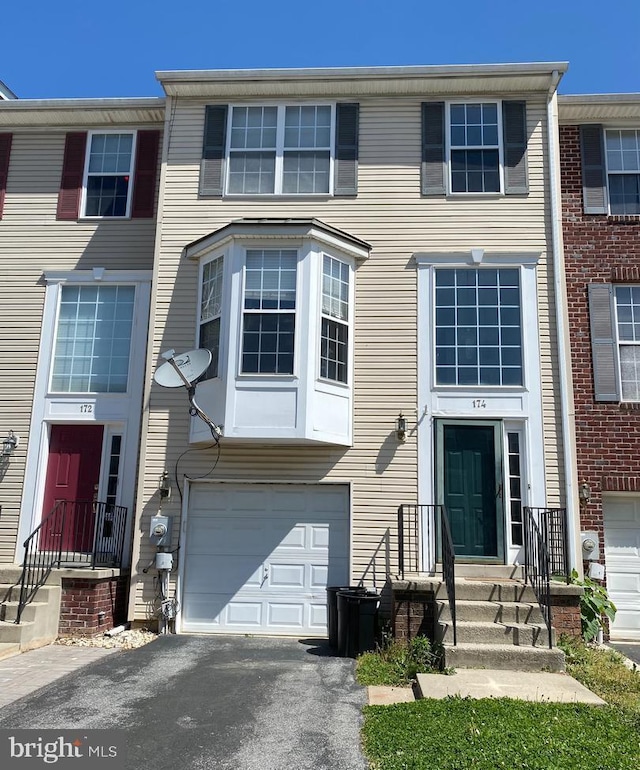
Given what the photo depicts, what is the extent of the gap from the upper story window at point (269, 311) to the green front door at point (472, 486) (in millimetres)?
2474

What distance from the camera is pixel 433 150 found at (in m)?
10.4

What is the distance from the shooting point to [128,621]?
916 cm

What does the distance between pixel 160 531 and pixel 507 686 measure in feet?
16.5

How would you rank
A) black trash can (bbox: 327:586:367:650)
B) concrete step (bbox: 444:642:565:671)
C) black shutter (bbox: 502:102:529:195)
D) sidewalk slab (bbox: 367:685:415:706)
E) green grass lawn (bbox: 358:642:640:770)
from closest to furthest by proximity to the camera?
green grass lawn (bbox: 358:642:640:770) < sidewalk slab (bbox: 367:685:415:706) < concrete step (bbox: 444:642:565:671) < black trash can (bbox: 327:586:367:650) < black shutter (bbox: 502:102:529:195)

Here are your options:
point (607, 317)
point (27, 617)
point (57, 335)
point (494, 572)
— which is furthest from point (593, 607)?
point (57, 335)

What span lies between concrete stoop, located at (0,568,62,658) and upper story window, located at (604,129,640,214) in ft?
32.1

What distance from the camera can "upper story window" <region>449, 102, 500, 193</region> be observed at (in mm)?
10344

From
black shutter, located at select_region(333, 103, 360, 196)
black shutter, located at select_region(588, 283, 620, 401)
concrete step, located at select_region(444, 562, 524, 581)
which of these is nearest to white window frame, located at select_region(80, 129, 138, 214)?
black shutter, located at select_region(333, 103, 360, 196)

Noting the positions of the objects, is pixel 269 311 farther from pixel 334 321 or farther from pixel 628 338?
pixel 628 338

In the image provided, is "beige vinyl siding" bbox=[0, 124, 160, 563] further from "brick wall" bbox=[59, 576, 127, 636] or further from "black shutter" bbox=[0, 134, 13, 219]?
"brick wall" bbox=[59, 576, 127, 636]

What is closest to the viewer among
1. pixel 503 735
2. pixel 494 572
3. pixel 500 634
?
pixel 503 735

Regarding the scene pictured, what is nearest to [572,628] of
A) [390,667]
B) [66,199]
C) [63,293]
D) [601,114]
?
[390,667]

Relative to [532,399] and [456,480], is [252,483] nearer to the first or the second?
[456,480]

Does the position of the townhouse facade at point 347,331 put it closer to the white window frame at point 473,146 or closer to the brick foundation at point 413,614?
the white window frame at point 473,146
